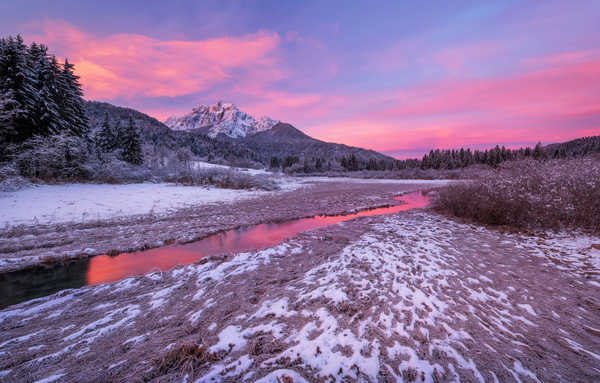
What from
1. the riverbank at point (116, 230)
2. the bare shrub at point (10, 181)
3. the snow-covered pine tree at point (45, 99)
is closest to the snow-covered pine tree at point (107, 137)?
the snow-covered pine tree at point (45, 99)

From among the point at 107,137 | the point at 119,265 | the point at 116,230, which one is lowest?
the point at 119,265

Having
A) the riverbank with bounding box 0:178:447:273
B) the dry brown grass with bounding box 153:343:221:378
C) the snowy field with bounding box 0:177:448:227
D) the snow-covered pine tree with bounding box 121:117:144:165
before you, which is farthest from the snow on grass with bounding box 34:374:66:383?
the snow-covered pine tree with bounding box 121:117:144:165

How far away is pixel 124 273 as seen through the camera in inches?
253

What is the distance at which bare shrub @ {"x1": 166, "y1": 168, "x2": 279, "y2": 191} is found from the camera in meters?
28.0

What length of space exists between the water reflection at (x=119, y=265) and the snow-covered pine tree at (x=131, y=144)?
3578 centimetres

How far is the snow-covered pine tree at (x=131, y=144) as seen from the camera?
36156 millimetres

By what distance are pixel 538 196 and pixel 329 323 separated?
11.5 meters

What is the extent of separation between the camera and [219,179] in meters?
28.8

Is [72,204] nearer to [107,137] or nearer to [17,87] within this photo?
[17,87]

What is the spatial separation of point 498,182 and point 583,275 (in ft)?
21.9

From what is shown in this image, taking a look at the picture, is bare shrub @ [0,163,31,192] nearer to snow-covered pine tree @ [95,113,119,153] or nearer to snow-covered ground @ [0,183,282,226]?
snow-covered ground @ [0,183,282,226]

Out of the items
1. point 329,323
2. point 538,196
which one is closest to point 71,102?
point 329,323

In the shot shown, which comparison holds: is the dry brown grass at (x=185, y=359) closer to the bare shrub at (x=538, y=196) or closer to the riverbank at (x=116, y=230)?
the riverbank at (x=116, y=230)

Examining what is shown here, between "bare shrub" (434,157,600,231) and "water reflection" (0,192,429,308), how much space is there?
31.0ft
